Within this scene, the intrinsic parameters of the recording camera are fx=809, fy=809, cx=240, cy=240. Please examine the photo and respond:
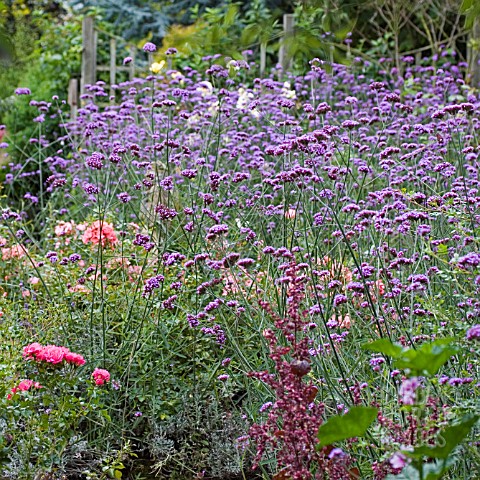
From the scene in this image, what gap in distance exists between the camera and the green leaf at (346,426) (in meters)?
1.82

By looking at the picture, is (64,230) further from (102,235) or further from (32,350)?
(32,350)

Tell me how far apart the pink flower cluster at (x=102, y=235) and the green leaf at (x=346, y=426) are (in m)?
2.77

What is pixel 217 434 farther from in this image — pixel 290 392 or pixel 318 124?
pixel 318 124

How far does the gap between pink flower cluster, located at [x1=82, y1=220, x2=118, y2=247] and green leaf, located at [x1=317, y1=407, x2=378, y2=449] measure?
2.77m

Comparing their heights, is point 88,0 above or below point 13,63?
below

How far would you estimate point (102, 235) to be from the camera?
14.7 feet

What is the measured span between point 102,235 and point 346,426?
286 cm

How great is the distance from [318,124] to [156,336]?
11.4ft

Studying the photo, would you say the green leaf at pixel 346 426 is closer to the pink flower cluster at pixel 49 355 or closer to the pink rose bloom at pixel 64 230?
the pink flower cluster at pixel 49 355

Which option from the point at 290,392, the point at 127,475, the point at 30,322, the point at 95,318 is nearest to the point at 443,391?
the point at 290,392

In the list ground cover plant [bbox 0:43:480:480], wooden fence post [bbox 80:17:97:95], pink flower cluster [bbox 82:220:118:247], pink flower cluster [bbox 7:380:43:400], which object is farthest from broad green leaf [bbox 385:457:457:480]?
wooden fence post [bbox 80:17:97:95]

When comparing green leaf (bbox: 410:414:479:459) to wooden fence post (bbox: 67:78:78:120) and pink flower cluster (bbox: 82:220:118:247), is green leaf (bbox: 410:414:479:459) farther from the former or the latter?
wooden fence post (bbox: 67:78:78:120)

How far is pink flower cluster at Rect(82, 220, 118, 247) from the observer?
176 inches

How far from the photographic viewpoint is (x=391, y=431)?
2275 mm
